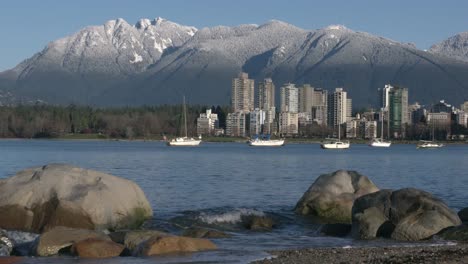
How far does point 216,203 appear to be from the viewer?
4088cm

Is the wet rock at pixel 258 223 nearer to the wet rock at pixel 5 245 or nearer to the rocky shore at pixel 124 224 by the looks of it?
the rocky shore at pixel 124 224

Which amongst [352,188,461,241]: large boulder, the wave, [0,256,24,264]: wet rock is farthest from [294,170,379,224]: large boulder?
[0,256,24,264]: wet rock

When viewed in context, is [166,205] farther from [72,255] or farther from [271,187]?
[72,255]

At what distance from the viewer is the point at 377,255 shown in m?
21.6

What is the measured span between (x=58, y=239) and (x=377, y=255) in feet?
28.9

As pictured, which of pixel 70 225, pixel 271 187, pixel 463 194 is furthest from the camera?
pixel 271 187

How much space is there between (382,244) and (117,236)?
8.08 metres

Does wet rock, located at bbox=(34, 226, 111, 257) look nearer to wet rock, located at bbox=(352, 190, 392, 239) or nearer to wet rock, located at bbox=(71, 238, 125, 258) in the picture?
wet rock, located at bbox=(71, 238, 125, 258)

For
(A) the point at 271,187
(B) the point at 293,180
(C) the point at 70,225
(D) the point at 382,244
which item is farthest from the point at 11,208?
(B) the point at 293,180

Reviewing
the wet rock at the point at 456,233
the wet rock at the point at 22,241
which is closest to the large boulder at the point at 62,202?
the wet rock at the point at 22,241

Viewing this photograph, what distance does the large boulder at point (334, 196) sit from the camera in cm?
3259

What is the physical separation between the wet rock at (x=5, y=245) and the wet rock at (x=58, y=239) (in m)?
0.96

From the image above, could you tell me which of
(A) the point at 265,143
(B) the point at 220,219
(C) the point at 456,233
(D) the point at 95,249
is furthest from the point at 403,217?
(A) the point at 265,143

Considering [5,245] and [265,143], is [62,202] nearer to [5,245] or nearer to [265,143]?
[5,245]
